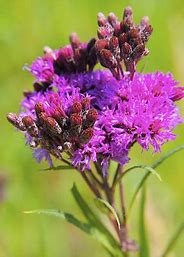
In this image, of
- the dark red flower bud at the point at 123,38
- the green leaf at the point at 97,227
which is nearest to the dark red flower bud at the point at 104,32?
the dark red flower bud at the point at 123,38

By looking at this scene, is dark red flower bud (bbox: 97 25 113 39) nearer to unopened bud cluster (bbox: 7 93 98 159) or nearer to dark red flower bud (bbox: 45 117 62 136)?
unopened bud cluster (bbox: 7 93 98 159)

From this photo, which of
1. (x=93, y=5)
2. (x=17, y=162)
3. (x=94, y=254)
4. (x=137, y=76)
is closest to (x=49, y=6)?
(x=93, y=5)

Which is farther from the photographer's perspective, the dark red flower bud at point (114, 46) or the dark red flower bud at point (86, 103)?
the dark red flower bud at point (114, 46)

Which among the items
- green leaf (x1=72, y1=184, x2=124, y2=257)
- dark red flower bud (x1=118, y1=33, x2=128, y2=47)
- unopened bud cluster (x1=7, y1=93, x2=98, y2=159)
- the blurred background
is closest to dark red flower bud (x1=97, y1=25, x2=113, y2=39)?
dark red flower bud (x1=118, y1=33, x2=128, y2=47)

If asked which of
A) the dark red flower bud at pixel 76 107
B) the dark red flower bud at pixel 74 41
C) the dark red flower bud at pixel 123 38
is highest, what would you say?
the dark red flower bud at pixel 74 41

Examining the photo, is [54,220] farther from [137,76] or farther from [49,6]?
[49,6]

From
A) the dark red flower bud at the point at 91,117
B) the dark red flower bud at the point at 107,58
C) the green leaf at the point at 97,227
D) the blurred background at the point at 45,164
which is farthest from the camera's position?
the blurred background at the point at 45,164

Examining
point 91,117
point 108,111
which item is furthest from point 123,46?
point 91,117

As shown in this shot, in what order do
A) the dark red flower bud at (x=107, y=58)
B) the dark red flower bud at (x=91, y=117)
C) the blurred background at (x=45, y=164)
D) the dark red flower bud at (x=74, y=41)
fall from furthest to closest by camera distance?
the blurred background at (x=45, y=164) → the dark red flower bud at (x=74, y=41) → the dark red flower bud at (x=107, y=58) → the dark red flower bud at (x=91, y=117)

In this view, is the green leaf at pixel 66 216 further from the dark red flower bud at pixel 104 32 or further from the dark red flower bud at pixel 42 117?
the dark red flower bud at pixel 104 32
